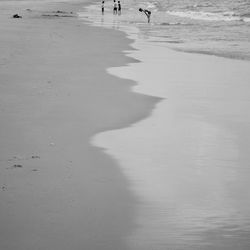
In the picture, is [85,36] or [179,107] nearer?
[179,107]

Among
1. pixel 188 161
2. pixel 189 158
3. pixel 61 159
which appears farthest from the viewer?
pixel 189 158

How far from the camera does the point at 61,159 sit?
656 cm

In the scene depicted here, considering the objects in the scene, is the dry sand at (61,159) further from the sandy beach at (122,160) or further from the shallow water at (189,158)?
the shallow water at (189,158)

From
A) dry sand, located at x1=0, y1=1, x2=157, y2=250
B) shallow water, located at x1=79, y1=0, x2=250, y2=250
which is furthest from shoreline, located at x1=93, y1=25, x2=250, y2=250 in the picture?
dry sand, located at x1=0, y1=1, x2=157, y2=250

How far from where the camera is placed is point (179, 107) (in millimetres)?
9727

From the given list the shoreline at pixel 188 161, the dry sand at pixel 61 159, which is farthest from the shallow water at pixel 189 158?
the dry sand at pixel 61 159

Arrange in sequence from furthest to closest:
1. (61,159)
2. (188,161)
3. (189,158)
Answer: (189,158), (188,161), (61,159)

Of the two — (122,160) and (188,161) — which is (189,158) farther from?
(122,160)

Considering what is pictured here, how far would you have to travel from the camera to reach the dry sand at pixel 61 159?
4.66 metres

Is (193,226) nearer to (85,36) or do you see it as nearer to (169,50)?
(169,50)

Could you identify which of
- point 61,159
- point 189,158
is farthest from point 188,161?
point 61,159

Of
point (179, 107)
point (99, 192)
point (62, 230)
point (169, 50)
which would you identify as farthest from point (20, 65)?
point (62, 230)

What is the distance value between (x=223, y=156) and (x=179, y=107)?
2898 millimetres

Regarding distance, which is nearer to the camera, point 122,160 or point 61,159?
point 61,159
